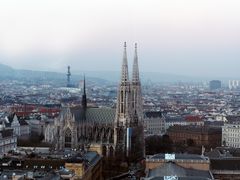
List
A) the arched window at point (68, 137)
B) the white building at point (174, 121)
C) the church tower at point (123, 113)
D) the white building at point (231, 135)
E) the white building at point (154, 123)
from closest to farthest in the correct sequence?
the church tower at point (123, 113) → the arched window at point (68, 137) → the white building at point (231, 135) → the white building at point (154, 123) → the white building at point (174, 121)

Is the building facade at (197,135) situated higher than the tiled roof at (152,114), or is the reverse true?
the tiled roof at (152,114)

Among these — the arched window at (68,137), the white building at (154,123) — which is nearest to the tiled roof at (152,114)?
the white building at (154,123)

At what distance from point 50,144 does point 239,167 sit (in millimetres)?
37392

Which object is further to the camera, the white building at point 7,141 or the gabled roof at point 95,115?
the gabled roof at point 95,115

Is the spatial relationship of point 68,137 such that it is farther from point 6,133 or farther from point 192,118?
point 192,118

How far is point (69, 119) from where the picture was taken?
96.4 m

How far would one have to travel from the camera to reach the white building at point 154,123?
433 ft

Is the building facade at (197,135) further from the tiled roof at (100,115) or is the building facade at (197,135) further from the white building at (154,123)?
the tiled roof at (100,115)

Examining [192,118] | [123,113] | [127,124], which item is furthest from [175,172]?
[192,118]

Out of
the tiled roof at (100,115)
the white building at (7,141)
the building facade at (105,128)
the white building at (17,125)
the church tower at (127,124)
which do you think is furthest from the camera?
the white building at (17,125)

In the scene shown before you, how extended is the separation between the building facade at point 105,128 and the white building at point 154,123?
3041 cm

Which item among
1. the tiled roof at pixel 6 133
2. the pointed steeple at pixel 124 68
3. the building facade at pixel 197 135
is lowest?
the building facade at pixel 197 135

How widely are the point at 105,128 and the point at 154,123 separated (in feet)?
129

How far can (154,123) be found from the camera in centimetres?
13488
